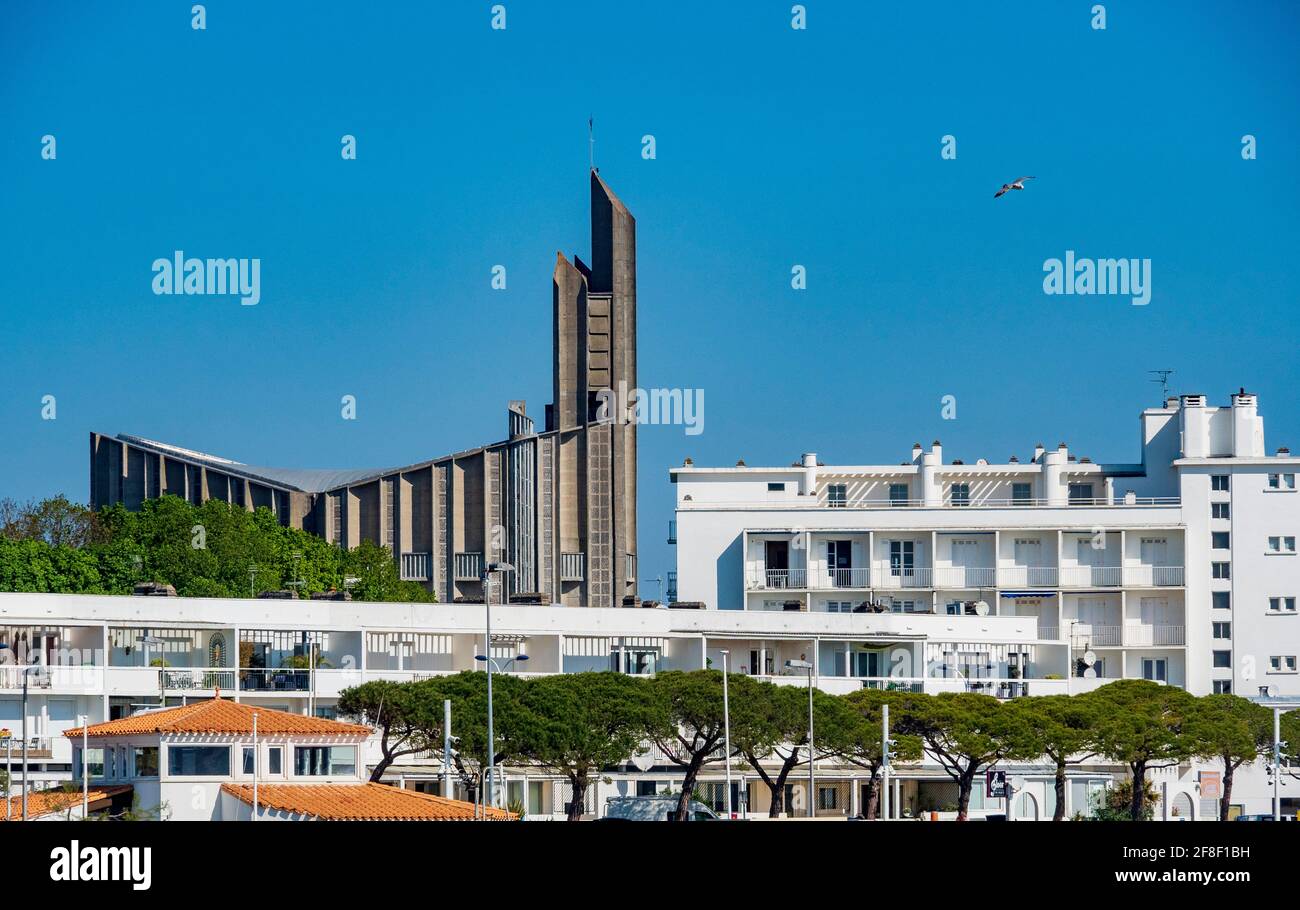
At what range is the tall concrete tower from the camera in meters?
126

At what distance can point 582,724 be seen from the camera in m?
59.2

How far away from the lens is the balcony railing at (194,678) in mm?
64375

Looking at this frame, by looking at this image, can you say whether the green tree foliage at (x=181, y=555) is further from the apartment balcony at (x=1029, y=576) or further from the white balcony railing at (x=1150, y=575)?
the white balcony railing at (x=1150, y=575)

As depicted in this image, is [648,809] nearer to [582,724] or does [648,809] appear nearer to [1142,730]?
[582,724]

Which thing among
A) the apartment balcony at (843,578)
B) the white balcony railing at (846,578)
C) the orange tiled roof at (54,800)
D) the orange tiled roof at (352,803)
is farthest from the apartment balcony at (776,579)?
the orange tiled roof at (54,800)

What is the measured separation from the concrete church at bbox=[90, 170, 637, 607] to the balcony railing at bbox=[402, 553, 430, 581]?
82 millimetres

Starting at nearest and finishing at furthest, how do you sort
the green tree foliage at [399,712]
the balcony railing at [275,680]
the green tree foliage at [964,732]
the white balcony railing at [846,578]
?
1. the green tree foliage at [399,712]
2. the green tree foliage at [964,732]
3. the balcony railing at [275,680]
4. the white balcony railing at [846,578]

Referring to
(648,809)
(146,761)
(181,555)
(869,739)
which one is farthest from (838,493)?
(146,761)

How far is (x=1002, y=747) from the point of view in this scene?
66188mm

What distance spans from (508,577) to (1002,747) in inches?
2310

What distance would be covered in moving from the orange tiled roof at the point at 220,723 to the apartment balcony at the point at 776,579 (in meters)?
54.5

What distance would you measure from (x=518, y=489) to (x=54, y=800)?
264ft
